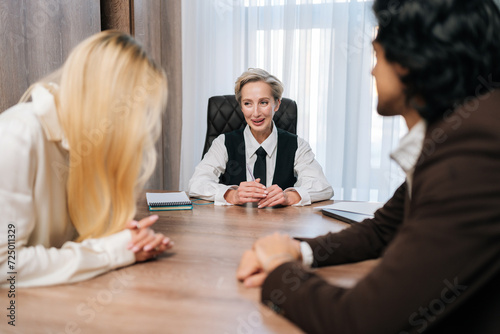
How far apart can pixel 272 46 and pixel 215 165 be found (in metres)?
1.56

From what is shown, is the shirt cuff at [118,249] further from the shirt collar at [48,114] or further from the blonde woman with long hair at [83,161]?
the shirt collar at [48,114]

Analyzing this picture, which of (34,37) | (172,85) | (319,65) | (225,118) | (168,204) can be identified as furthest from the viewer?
(172,85)

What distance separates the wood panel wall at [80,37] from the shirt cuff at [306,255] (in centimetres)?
157

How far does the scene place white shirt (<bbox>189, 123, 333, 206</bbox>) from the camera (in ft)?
6.11

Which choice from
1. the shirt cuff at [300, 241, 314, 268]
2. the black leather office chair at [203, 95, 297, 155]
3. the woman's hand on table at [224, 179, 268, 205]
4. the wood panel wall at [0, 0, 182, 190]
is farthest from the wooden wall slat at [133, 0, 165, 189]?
the shirt cuff at [300, 241, 314, 268]

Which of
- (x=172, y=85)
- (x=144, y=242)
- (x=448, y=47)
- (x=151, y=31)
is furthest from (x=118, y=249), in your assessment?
(x=172, y=85)

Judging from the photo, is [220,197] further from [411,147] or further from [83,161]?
[411,147]

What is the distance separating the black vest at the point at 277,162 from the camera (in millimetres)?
2348

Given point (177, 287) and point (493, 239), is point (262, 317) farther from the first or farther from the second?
point (493, 239)

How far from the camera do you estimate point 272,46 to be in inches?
135

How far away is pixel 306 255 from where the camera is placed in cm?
98

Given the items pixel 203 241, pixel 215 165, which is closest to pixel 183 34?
pixel 215 165

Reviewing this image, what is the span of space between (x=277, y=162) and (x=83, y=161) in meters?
1.53

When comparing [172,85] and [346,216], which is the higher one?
[172,85]
